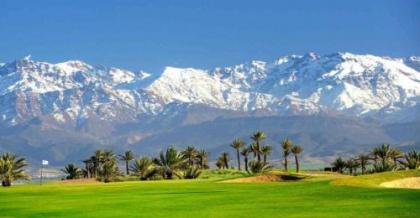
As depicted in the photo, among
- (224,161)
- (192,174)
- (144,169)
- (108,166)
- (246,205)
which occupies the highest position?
(224,161)

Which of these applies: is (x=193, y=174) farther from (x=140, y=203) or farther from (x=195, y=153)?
(x=140, y=203)

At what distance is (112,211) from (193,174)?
78.9m

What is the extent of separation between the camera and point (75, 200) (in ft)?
197

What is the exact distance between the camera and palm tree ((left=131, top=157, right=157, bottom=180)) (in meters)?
138

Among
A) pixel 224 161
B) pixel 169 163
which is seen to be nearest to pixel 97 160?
pixel 224 161

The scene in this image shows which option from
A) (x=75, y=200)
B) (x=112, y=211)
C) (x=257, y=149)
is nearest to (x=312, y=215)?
(x=112, y=211)

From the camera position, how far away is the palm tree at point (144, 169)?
138 m

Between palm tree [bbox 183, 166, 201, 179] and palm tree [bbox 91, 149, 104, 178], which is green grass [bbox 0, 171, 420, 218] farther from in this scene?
palm tree [bbox 91, 149, 104, 178]

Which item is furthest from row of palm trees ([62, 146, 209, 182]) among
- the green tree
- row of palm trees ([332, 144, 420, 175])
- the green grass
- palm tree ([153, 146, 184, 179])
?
the green grass

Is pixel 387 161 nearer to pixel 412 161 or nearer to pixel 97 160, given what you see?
pixel 412 161

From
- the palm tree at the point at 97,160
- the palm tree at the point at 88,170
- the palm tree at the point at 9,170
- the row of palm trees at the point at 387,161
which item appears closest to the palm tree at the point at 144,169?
the palm tree at the point at 9,170

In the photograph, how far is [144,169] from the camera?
143 meters

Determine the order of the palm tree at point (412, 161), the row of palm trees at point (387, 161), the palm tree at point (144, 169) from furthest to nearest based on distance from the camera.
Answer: the palm tree at point (144, 169)
the palm tree at point (412, 161)
the row of palm trees at point (387, 161)

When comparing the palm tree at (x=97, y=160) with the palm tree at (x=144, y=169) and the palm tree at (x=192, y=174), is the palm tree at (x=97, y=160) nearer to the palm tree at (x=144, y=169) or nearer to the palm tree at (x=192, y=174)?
the palm tree at (x=144, y=169)
